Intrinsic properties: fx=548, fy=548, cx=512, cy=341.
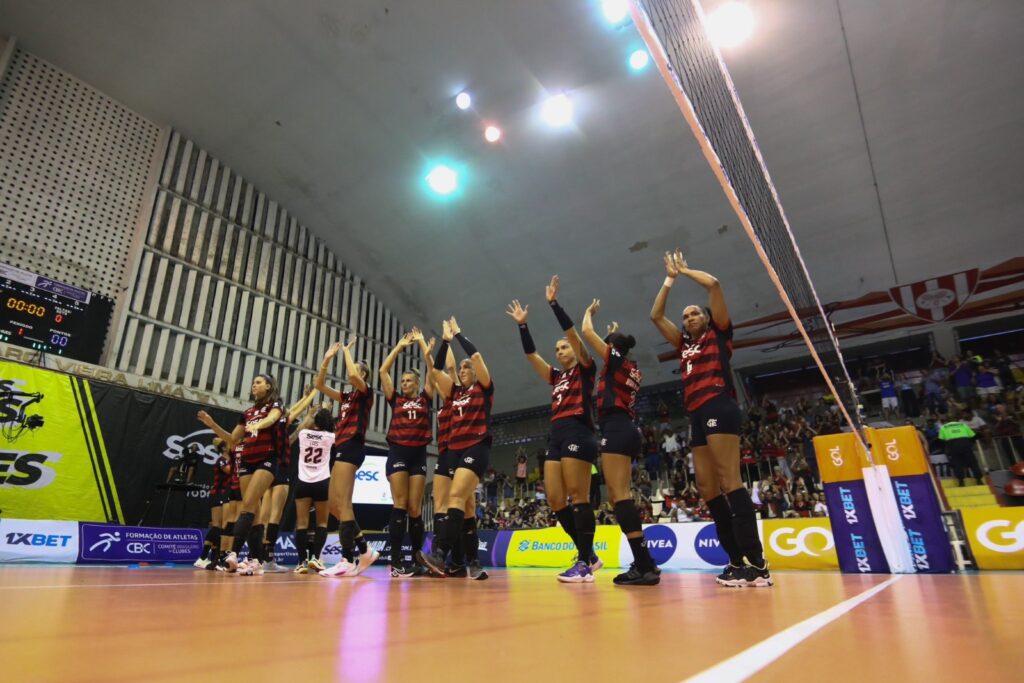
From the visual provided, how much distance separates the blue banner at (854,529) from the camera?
5371 millimetres

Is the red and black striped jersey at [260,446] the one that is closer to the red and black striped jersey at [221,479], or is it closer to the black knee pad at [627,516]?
the red and black striped jersey at [221,479]

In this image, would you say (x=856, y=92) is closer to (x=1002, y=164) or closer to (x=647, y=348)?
(x=1002, y=164)

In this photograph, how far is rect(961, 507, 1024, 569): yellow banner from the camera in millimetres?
5887

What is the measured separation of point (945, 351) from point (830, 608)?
674 inches

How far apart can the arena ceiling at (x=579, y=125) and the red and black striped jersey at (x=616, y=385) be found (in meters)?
8.22

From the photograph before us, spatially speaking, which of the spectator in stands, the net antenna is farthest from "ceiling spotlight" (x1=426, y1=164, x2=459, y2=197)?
the spectator in stands

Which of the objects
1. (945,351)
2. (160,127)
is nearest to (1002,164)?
(945,351)

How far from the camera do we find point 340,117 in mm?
12273

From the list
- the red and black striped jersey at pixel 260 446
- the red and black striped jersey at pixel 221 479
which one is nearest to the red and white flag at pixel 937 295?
the red and black striped jersey at pixel 260 446

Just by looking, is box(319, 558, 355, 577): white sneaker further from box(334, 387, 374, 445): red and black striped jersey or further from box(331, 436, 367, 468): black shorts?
box(334, 387, 374, 445): red and black striped jersey

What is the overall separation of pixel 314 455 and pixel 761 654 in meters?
5.27

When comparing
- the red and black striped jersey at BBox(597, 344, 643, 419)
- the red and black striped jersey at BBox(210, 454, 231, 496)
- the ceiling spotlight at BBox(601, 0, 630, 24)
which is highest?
the ceiling spotlight at BBox(601, 0, 630, 24)

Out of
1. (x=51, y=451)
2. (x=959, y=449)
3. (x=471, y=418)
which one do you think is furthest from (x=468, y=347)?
(x=959, y=449)

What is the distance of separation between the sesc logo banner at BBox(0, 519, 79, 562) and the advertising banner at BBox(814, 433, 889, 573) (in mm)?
9917
